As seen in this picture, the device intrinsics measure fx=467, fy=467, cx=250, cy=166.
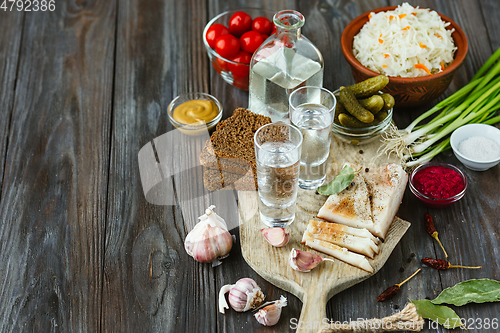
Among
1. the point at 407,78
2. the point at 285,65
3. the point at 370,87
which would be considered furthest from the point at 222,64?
the point at 407,78

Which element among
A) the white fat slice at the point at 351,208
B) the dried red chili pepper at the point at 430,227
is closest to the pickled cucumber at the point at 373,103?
the white fat slice at the point at 351,208

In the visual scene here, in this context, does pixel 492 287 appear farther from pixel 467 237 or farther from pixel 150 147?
pixel 150 147

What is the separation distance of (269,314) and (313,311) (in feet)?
0.60

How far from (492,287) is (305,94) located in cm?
121

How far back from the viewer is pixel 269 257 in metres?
2.10

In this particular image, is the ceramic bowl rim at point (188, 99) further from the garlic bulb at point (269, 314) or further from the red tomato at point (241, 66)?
the garlic bulb at point (269, 314)

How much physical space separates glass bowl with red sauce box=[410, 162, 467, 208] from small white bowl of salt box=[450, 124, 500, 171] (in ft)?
0.52

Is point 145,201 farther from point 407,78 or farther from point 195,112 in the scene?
point 407,78

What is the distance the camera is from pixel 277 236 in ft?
6.97

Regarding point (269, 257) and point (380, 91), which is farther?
point (380, 91)

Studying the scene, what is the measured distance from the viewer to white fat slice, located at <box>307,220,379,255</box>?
2.05 m

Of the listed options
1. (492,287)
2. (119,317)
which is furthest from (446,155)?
(119,317)

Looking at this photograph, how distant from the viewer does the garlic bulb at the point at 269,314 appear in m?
1.93

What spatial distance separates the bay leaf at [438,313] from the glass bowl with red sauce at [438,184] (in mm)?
551
